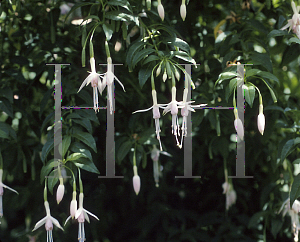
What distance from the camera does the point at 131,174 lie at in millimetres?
1131

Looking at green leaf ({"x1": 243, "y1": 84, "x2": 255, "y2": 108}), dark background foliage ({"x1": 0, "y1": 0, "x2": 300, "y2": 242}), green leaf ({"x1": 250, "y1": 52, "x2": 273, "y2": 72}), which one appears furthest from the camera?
dark background foliage ({"x1": 0, "y1": 0, "x2": 300, "y2": 242})

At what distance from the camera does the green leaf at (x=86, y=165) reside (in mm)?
766

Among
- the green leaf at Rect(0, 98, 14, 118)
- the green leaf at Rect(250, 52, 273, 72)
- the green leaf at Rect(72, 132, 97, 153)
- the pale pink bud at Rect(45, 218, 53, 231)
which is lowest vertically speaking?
the pale pink bud at Rect(45, 218, 53, 231)

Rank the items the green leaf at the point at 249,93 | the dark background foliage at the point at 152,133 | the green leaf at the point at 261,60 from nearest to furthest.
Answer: the green leaf at the point at 249,93 < the green leaf at the point at 261,60 < the dark background foliage at the point at 152,133

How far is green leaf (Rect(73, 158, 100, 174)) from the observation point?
2.51 ft

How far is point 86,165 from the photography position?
30.6 inches

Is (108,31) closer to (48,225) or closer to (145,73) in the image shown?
(145,73)

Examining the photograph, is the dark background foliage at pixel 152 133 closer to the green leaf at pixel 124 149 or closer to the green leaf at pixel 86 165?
the green leaf at pixel 124 149

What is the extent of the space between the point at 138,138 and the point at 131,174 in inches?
8.3

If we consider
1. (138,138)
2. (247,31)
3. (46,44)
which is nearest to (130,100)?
(138,138)

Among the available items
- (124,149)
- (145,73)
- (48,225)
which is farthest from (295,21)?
(48,225)

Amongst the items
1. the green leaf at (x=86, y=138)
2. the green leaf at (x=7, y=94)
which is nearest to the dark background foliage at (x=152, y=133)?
the green leaf at (x=7, y=94)

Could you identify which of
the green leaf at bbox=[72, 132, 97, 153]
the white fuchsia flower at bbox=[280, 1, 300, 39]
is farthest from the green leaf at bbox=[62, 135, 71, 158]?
the white fuchsia flower at bbox=[280, 1, 300, 39]

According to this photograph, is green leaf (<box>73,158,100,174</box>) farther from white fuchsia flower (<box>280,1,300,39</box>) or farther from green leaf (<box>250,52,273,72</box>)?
white fuchsia flower (<box>280,1,300,39</box>)
